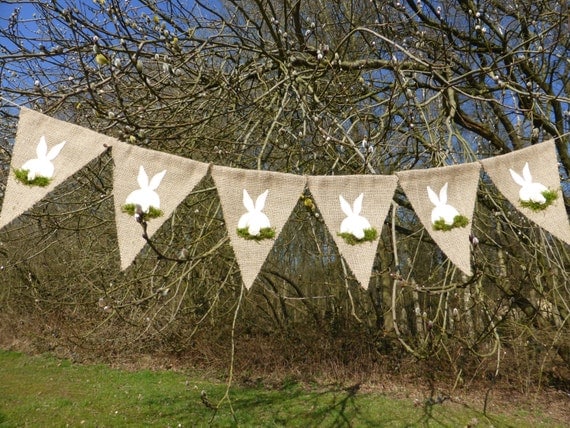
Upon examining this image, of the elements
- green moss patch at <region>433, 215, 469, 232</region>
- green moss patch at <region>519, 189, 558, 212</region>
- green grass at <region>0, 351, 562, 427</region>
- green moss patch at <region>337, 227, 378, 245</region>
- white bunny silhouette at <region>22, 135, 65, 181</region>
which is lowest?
green grass at <region>0, 351, 562, 427</region>

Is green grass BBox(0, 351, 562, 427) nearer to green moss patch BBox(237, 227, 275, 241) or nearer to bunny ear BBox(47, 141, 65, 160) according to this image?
green moss patch BBox(237, 227, 275, 241)

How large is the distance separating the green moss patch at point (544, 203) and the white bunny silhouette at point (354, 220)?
0.88 meters

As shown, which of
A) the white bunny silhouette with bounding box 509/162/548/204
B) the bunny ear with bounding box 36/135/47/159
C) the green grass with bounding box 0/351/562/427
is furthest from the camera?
the green grass with bounding box 0/351/562/427

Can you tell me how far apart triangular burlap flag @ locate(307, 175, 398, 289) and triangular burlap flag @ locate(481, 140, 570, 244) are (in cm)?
61

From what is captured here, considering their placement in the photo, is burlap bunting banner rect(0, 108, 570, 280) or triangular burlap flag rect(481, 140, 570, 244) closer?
burlap bunting banner rect(0, 108, 570, 280)

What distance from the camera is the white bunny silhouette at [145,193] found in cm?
209

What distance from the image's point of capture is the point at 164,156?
85.0 inches

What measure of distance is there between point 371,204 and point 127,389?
17.2 feet

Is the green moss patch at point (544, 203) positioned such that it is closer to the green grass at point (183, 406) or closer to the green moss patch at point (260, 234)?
the green moss patch at point (260, 234)

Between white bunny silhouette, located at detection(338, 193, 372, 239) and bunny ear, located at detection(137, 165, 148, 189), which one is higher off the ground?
bunny ear, located at detection(137, 165, 148, 189)

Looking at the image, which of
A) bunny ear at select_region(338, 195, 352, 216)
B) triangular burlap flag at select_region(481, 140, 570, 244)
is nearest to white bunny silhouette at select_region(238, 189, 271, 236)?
bunny ear at select_region(338, 195, 352, 216)

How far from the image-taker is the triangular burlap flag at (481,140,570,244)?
91.5 inches

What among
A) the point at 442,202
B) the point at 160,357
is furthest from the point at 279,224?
the point at 160,357

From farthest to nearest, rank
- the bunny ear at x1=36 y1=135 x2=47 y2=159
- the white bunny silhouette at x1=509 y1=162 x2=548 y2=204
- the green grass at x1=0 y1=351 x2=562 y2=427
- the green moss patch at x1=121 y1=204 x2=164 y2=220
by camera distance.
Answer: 1. the green grass at x1=0 y1=351 x2=562 y2=427
2. the white bunny silhouette at x1=509 y1=162 x2=548 y2=204
3. the bunny ear at x1=36 y1=135 x2=47 y2=159
4. the green moss patch at x1=121 y1=204 x2=164 y2=220
